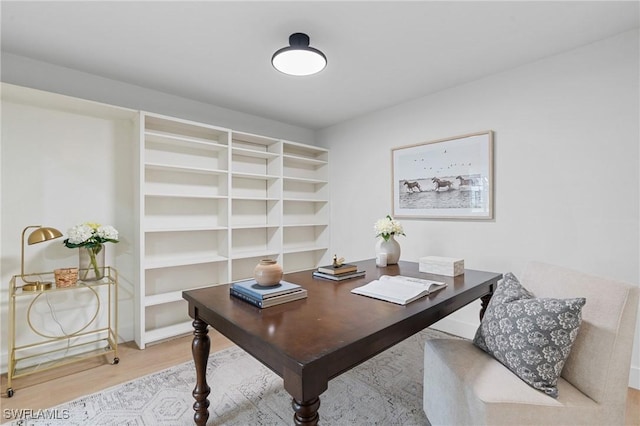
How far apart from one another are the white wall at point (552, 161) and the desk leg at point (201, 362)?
2282 mm

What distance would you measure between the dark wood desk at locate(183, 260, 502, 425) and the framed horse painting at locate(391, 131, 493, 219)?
3.66ft

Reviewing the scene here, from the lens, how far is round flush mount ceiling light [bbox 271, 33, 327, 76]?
6.09 ft

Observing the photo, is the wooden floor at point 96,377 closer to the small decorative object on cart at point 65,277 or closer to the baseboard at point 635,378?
the baseboard at point 635,378

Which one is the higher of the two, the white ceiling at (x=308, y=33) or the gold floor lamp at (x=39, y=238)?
the white ceiling at (x=308, y=33)

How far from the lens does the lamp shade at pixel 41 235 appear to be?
2031mm

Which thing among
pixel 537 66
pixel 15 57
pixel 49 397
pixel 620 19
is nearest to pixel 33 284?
pixel 49 397

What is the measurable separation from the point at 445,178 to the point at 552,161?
83 centimetres

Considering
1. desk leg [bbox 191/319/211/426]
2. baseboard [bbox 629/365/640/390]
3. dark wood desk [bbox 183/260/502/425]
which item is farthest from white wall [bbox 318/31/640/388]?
desk leg [bbox 191/319/211/426]

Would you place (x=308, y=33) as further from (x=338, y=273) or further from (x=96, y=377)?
(x=96, y=377)

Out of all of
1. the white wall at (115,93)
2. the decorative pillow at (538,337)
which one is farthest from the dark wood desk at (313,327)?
the white wall at (115,93)

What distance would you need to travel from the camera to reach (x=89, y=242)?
7.47 ft

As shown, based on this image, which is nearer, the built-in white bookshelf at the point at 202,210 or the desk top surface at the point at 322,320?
the desk top surface at the point at 322,320

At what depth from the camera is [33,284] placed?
2098mm

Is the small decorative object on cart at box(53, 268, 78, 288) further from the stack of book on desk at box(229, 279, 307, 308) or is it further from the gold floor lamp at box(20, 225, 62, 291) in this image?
the stack of book on desk at box(229, 279, 307, 308)
